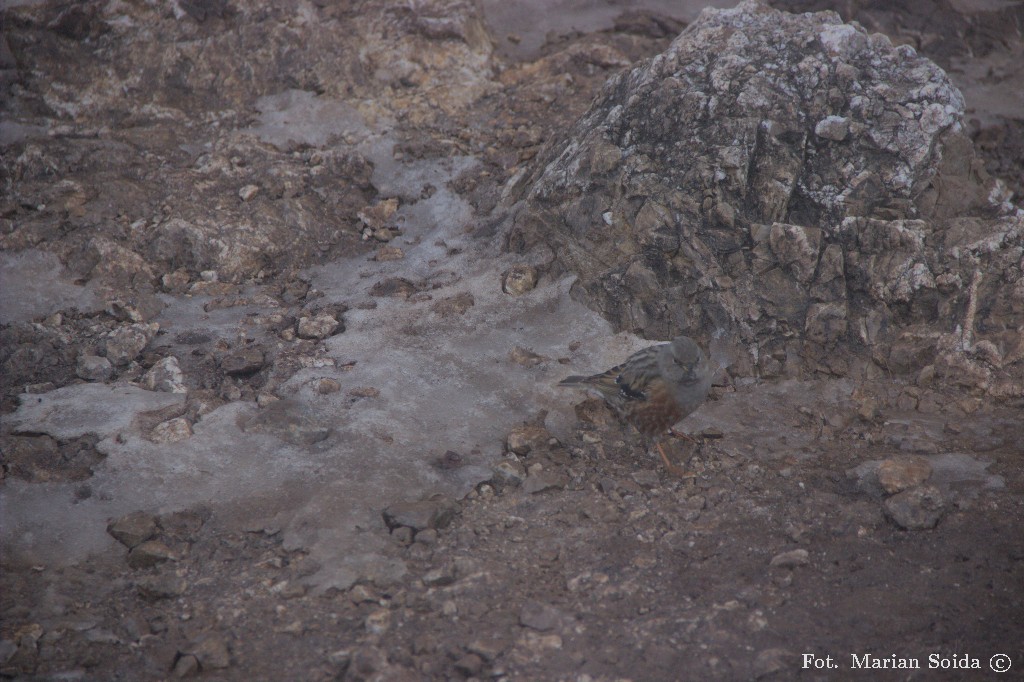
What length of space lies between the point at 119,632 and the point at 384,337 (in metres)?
2.22

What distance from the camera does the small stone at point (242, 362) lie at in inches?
172

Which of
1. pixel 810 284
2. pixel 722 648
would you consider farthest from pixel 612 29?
pixel 722 648

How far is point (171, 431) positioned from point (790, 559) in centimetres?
305

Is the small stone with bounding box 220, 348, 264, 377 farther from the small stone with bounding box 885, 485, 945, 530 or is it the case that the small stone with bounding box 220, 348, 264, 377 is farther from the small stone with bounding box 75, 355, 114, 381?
the small stone with bounding box 885, 485, 945, 530

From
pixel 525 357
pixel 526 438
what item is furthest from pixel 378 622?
pixel 525 357

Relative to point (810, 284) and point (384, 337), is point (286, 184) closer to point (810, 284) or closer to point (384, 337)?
point (384, 337)

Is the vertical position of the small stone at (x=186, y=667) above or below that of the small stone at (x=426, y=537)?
above

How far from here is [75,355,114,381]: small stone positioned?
14.1 feet

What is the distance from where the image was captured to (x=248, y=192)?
552 centimetres

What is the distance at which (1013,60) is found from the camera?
693 cm

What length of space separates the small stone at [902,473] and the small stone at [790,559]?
723 mm

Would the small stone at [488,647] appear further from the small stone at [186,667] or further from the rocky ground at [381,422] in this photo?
the small stone at [186,667]

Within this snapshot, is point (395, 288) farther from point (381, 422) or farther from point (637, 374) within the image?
point (637, 374)

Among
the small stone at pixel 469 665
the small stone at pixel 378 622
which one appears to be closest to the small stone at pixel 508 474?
the small stone at pixel 378 622
